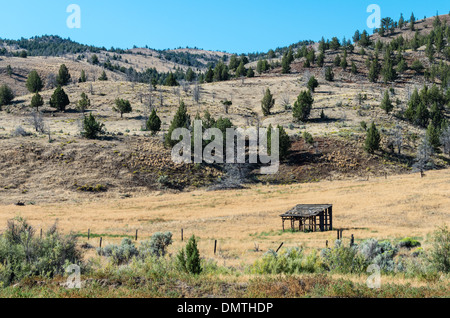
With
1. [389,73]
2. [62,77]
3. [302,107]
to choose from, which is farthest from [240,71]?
[62,77]

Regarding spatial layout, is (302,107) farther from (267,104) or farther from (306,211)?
(306,211)

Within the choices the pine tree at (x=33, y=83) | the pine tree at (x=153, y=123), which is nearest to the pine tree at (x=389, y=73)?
the pine tree at (x=153, y=123)

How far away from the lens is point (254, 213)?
4281 cm

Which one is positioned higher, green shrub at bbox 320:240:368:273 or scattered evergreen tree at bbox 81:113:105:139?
scattered evergreen tree at bbox 81:113:105:139

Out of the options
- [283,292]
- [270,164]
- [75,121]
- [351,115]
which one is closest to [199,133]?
[270,164]

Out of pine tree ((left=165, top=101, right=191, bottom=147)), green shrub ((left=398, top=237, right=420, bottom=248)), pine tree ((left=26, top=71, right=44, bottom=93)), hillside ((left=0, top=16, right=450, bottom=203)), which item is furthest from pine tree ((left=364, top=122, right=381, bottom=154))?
pine tree ((left=26, top=71, right=44, bottom=93))

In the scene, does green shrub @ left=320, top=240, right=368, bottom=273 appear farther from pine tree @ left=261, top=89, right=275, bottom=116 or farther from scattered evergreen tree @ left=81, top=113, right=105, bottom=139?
pine tree @ left=261, top=89, right=275, bottom=116

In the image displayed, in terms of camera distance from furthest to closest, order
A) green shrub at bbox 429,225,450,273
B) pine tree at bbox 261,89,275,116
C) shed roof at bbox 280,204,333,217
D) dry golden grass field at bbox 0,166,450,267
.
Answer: pine tree at bbox 261,89,275,116 < shed roof at bbox 280,204,333,217 < dry golden grass field at bbox 0,166,450,267 < green shrub at bbox 429,225,450,273

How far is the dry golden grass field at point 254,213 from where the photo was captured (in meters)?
29.4

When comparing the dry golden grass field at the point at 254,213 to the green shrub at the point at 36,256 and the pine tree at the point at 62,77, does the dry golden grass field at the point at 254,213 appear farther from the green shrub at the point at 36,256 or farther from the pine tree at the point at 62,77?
the pine tree at the point at 62,77

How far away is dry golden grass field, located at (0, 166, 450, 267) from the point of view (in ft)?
96.6

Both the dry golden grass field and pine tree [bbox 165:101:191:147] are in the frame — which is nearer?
the dry golden grass field

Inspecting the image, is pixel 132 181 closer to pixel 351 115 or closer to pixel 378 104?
pixel 351 115

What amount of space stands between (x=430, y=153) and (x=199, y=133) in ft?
156
